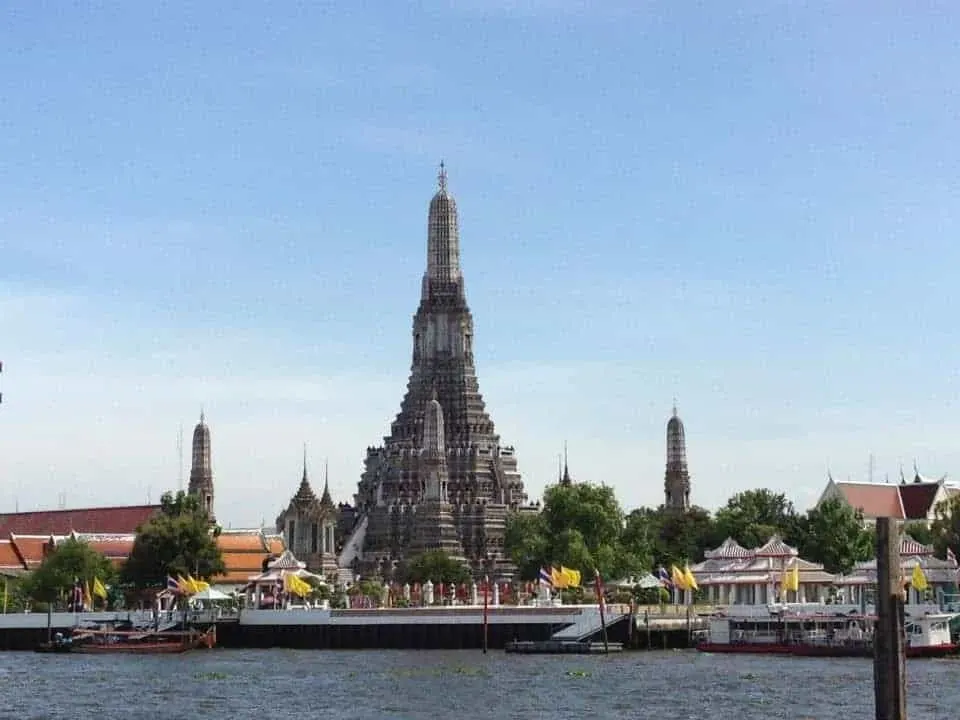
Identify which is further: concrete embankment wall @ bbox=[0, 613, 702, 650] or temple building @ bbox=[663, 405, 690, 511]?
temple building @ bbox=[663, 405, 690, 511]

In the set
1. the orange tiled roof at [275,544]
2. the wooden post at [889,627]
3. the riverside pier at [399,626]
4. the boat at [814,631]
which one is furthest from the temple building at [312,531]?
the wooden post at [889,627]

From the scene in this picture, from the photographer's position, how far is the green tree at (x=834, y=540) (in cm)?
12669

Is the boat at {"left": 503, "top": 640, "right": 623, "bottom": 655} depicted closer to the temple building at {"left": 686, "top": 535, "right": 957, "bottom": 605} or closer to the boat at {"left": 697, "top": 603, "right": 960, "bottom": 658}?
the boat at {"left": 697, "top": 603, "right": 960, "bottom": 658}

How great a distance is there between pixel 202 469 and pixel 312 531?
61.9 feet

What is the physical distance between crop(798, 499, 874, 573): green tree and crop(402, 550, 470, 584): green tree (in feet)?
82.6

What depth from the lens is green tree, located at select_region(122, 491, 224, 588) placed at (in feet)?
406

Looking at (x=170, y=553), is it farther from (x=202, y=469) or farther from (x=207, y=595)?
(x=202, y=469)

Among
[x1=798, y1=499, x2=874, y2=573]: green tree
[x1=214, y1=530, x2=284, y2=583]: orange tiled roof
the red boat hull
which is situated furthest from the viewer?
[x1=214, y1=530, x2=284, y2=583]: orange tiled roof

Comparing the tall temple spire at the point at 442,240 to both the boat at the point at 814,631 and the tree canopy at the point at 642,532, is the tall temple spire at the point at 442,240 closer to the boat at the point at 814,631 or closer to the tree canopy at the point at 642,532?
the tree canopy at the point at 642,532

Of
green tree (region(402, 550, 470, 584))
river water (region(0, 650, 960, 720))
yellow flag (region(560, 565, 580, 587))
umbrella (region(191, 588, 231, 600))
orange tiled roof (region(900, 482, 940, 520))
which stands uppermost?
orange tiled roof (region(900, 482, 940, 520))

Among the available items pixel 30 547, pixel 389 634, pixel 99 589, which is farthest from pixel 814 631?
pixel 30 547

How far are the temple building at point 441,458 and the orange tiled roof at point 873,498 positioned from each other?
28099 mm

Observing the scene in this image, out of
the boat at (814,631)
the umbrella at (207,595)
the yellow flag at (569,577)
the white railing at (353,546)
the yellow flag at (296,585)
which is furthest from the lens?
the white railing at (353,546)

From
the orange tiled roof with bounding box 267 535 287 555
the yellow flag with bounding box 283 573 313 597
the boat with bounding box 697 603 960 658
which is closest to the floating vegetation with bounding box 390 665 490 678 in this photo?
the boat with bounding box 697 603 960 658
